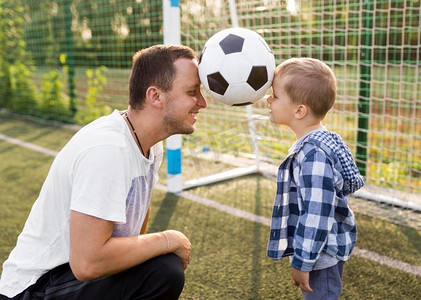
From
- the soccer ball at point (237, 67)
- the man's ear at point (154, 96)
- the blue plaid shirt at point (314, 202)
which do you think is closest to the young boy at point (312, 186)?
the blue plaid shirt at point (314, 202)

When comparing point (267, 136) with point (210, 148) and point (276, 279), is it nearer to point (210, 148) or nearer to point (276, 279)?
point (210, 148)

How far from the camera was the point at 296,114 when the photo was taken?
2.01 meters

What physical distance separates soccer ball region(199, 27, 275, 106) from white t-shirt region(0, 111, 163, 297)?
1.46 feet

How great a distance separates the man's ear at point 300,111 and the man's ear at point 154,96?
22.4 inches

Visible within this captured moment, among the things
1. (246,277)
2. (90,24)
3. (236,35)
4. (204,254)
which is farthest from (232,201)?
(90,24)

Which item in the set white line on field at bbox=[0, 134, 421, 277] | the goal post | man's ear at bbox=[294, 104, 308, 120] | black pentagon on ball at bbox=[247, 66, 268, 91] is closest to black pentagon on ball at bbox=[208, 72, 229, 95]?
black pentagon on ball at bbox=[247, 66, 268, 91]

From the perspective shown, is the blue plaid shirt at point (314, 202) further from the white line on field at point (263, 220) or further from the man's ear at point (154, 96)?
the white line on field at point (263, 220)

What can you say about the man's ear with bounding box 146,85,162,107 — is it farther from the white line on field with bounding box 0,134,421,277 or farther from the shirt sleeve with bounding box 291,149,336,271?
the white line on field with bounding box 0,134,421,277

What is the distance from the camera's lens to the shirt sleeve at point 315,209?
188 cm

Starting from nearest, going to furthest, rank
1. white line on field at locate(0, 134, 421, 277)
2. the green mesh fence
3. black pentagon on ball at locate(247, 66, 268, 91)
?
black pentagon on ball at locate(247, 66, 268, 91), white line on field at locate(0, 134, 421, 277), the green mesh fence

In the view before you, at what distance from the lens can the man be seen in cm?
180

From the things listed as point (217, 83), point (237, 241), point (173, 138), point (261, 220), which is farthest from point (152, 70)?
point (173, 138)

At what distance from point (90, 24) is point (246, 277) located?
7137 mm

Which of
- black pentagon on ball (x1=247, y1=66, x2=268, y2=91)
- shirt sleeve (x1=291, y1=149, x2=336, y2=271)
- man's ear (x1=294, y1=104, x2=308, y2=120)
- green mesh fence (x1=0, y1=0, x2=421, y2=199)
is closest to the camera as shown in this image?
shirt sleeve (x1=291, y1=149, x2=336, y2=271)
